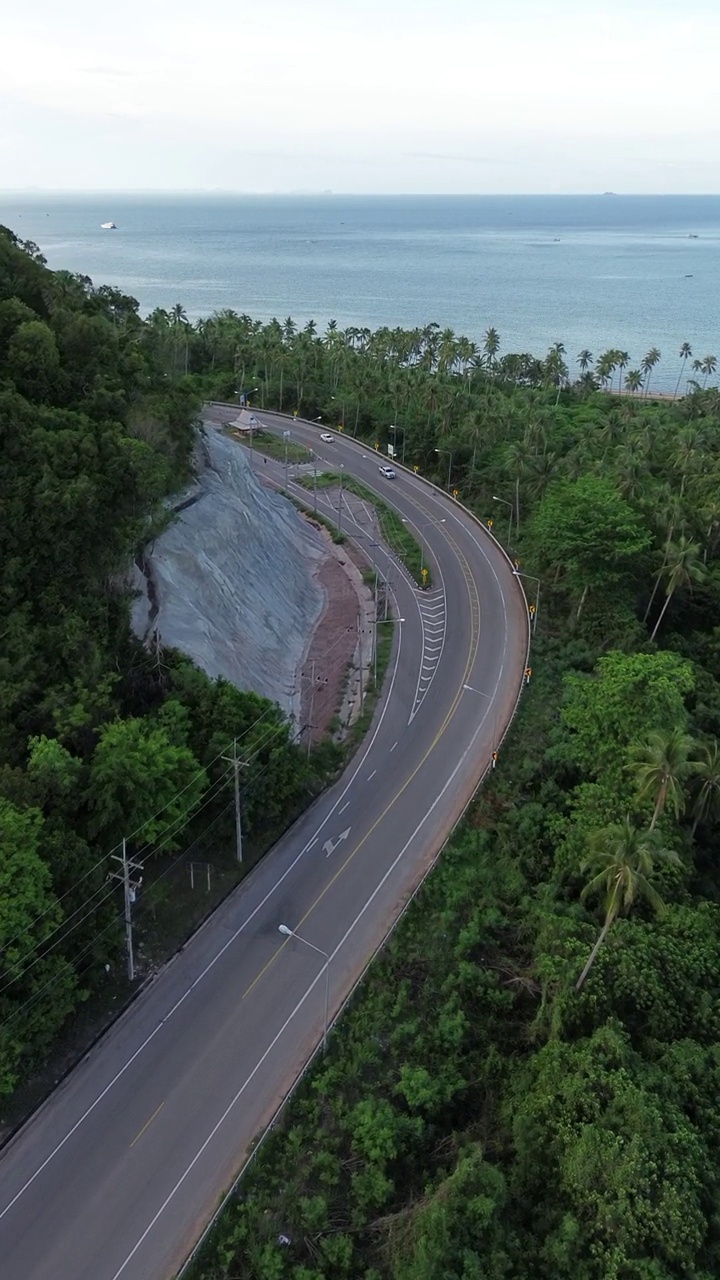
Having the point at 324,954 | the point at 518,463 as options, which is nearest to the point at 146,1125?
the point at 324,954

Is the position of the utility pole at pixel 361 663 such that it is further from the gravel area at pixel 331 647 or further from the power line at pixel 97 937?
the power line at pixel 97 937

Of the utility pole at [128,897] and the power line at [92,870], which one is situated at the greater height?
the power line at [92,870]

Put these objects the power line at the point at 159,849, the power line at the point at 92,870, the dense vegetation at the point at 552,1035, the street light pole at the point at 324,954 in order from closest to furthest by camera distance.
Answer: the dense vegetation at the point at 552,1035
the power line at the point at 92,870
the power line at the point at 159,849
the street light pole at the point at 324,954

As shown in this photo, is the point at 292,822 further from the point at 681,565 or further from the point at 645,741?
the point at 681,565

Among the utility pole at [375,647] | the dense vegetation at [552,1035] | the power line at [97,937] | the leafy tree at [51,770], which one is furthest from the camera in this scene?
the utility pole at [375,647]

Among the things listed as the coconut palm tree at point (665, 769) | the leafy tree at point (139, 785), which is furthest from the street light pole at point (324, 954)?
the coconut palm tree at point (665, 769)

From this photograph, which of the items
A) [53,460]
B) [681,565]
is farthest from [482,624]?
[53,460]

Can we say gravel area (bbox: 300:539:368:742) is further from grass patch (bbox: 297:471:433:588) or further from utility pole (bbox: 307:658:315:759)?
grass patch (bbox: 297:471:433:588)
